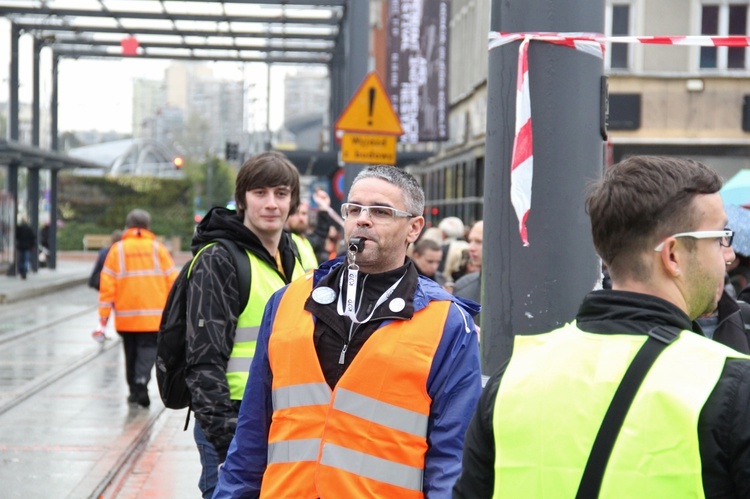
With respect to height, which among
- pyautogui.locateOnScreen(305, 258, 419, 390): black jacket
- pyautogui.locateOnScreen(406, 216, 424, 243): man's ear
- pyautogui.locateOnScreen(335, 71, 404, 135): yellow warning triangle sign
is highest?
pyautogui.locateOnScreen(335, 71, 404, 135): yellow warning triangle sign

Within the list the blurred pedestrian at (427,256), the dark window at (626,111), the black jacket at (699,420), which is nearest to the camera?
the black jacket at (699,420)

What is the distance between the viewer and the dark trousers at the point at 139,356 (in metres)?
11.2

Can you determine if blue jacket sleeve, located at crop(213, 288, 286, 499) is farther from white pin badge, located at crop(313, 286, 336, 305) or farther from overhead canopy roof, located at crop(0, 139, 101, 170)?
overhead canopy roof, located at crop(0, 139, 101, 170)

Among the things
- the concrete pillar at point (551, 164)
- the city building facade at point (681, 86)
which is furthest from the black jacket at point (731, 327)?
the city building facade at point (681, 86)

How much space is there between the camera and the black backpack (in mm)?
4645

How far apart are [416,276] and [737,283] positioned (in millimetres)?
2573

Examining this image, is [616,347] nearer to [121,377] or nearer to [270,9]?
[121,377]

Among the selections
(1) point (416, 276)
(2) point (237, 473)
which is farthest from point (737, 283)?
(2) point (237, 473)

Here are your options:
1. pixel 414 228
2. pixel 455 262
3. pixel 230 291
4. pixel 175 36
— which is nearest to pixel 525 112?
pixel 414 228

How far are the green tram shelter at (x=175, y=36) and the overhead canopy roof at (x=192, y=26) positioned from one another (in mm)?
20

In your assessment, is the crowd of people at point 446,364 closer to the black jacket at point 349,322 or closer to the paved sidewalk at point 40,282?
the black jacket at point 349,322

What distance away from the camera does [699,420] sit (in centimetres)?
200

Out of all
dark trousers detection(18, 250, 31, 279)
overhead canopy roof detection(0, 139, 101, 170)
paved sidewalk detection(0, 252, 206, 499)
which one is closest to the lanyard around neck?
paved sidewalk detection(0, 252, 206, 499)

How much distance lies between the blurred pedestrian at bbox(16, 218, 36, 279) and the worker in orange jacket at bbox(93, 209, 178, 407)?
2035 cm
